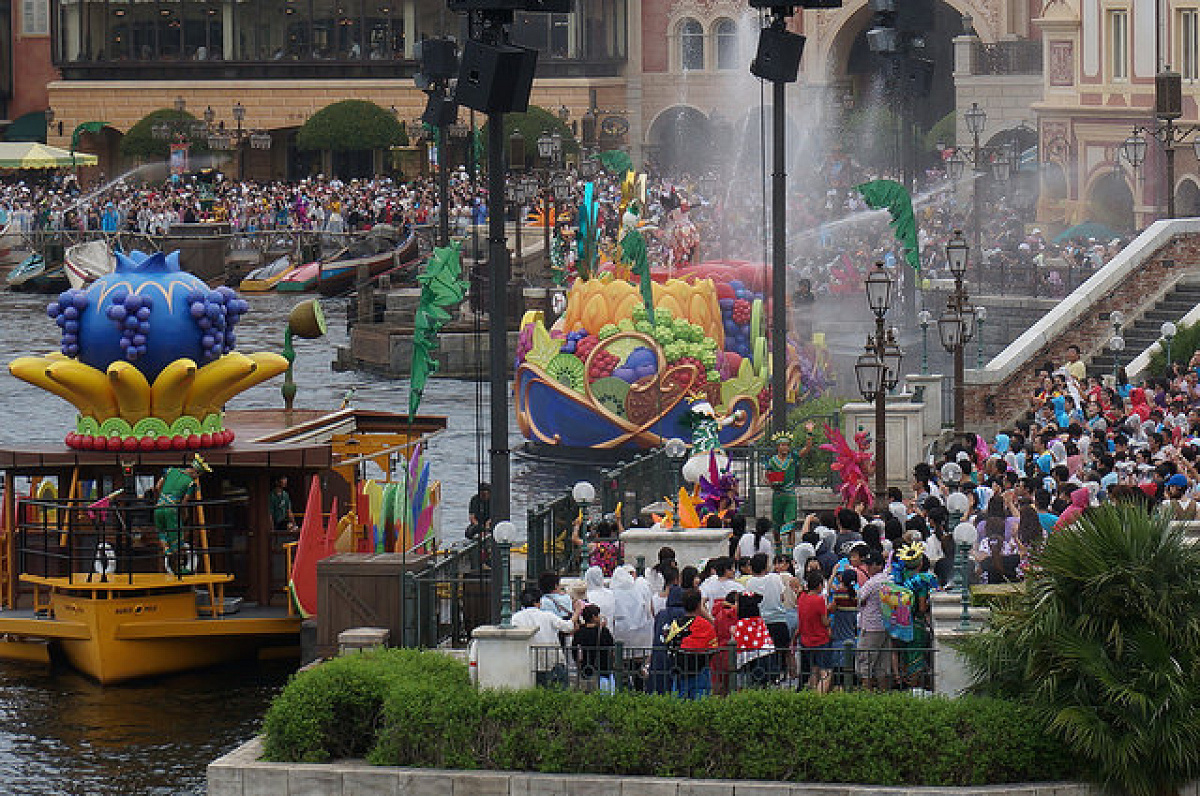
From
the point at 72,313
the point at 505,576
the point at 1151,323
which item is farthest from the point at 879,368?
the point at 1151,323

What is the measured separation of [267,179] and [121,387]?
74.4 m

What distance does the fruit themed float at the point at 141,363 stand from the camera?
93.2ft

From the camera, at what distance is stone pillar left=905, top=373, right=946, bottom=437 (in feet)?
120

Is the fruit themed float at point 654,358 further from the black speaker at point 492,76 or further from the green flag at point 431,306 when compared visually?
the black speaker at point 492,76

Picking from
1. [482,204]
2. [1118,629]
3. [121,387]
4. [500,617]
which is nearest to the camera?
[1118,629]

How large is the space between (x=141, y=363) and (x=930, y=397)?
12.2 m

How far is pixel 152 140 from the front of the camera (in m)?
97.0

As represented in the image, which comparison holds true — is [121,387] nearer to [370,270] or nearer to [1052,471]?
[1052,471]

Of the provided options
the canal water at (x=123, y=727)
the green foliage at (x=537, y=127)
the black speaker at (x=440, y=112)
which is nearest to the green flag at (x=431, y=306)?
the canal water at (x=123, y=727)

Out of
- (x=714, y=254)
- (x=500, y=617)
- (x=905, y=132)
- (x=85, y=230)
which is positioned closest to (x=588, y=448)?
(x=905, y=132)

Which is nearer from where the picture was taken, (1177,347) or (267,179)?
(1177,347)

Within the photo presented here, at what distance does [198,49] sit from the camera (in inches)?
4070

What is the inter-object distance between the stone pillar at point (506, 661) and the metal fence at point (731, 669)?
0.10 metres

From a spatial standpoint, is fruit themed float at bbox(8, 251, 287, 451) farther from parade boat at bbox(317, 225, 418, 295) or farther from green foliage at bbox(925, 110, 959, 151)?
green foliage at bbox(925, 110, 959, 151)
